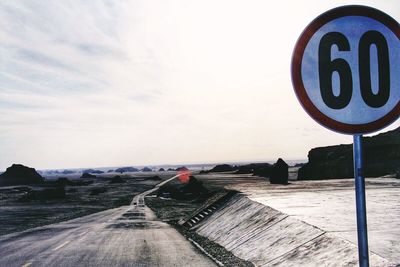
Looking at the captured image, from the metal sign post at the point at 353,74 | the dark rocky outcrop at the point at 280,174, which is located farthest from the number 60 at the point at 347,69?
the dark rocky outcrop at the point at 280,174

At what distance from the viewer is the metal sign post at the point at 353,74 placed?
2506 mm

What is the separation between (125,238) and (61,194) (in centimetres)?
3821

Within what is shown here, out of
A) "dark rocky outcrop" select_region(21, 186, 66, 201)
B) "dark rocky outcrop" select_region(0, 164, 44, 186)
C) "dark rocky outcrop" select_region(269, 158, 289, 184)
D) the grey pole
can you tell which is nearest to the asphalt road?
the grey pole

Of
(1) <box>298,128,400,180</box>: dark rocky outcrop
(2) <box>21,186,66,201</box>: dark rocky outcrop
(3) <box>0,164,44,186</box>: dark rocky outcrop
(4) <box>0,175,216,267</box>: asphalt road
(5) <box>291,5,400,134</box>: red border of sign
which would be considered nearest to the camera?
(5) <box>291,5,400,134</box>: red border of sign

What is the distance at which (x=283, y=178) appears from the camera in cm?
2855

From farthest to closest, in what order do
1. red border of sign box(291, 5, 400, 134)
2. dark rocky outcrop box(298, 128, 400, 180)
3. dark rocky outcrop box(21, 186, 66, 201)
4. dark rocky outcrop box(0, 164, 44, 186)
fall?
dark rocky outcrop box(0, 164, 44, 186), dark rocky outcrop box(21, 186, 66, 201), dark rocky outcrop box(298, 128, 400, 180), red border of sign box(291, 5, 400, 134)

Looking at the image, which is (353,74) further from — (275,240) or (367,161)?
(367,161)

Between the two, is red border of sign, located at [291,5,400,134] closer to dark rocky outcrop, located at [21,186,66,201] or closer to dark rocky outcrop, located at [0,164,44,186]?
dark rocky outcrop, located at [21,186,66,201]

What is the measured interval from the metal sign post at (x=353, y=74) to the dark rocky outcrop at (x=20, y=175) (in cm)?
11892

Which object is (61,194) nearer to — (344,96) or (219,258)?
(219,258)

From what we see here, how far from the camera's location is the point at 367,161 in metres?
42.9

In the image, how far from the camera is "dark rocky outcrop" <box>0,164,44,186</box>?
112244 millimetres

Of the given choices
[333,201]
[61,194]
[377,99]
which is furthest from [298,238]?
[61,194]

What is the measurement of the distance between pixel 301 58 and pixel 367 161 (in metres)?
44.1
